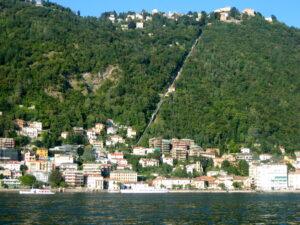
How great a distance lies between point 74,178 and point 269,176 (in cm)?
3446

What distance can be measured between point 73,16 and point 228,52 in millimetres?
43564

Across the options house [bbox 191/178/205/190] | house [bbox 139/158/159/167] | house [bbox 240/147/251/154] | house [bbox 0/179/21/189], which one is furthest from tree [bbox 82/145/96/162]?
house [bbox 240/147/251/154]

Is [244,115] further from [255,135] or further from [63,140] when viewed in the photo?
[63,140]

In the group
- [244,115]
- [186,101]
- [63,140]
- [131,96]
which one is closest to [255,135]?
[244,115]

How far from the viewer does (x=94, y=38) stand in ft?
536

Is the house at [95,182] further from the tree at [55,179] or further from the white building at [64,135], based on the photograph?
the white building at [64,135]

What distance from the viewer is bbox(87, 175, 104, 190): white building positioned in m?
113

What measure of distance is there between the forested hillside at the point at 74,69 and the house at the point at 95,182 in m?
15.7

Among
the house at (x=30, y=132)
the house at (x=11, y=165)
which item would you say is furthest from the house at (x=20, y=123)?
the house at (x=11, y=165)

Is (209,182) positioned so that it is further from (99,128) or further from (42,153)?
(42,153)

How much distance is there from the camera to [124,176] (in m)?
113

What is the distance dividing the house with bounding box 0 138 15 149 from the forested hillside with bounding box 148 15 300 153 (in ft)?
83.9

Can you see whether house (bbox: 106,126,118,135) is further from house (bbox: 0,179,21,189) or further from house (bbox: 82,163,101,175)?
house (bbox: 0,179,21,189)

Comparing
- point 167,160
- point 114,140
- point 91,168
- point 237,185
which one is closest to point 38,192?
point 91,168
